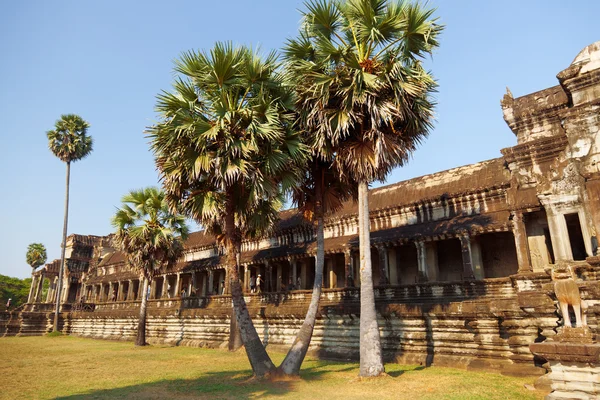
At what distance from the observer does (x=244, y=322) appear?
32.4ft

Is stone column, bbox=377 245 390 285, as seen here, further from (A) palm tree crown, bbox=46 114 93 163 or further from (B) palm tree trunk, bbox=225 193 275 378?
(A) palm tree crown, bbox=46 114 93 163

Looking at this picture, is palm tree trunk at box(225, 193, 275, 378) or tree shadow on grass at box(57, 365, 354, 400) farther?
palm tree trunk at box(225, 193, 275, 378)

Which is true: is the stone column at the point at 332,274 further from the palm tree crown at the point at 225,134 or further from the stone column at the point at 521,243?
the palm tree crown at the point at 225,134

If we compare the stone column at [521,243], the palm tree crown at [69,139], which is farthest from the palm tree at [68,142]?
the stone column at [521,243]

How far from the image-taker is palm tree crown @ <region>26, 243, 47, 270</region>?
210ft

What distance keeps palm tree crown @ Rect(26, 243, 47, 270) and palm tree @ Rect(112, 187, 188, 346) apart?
2107 inches

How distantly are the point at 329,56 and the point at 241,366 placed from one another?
9.70 m

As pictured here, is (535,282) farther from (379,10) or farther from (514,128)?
(379,10)

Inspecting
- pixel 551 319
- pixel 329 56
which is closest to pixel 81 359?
pixel 329 56

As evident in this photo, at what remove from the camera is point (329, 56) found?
10.1 m

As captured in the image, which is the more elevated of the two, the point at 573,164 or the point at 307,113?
the point at 307,113

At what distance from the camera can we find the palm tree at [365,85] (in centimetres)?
978

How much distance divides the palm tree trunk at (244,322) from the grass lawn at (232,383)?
16.3 inches

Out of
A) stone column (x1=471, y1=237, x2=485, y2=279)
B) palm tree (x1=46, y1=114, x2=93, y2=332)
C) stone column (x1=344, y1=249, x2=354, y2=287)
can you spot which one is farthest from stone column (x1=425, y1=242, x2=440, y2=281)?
palm tree (x1=46, y1=114, x2=93, y2=332)
